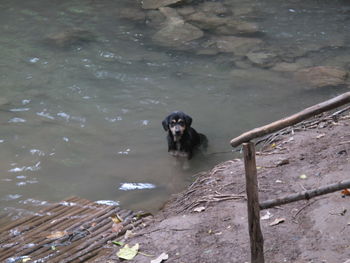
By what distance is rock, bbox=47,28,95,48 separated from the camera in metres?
13.2

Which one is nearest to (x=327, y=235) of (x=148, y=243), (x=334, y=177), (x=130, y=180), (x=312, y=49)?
(x=334, y=177)

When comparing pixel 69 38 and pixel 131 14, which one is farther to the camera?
pixel 131 14

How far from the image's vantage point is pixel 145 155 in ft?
28.1

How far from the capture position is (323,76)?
35.0 feet

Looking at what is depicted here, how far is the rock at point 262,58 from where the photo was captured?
1166cm

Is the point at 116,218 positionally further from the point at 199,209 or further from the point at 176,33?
the point at 176,33

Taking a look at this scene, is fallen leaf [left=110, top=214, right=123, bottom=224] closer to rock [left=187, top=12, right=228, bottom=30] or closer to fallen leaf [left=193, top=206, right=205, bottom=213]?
fallen leaf [left=193, top=206, right=205, bottom=213]

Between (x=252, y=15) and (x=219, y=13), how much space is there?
94 cm

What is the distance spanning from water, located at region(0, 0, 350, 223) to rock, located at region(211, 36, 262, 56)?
400 mm

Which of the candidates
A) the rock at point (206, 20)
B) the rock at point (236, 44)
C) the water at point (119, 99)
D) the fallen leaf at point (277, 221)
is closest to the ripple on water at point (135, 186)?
the water at point (119, 99)

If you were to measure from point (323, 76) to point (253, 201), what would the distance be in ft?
24.6

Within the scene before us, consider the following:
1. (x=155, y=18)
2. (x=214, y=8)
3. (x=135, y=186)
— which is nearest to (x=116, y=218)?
(x=135, y=186)

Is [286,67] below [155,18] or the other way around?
below

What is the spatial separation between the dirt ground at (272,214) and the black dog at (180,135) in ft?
4.49
